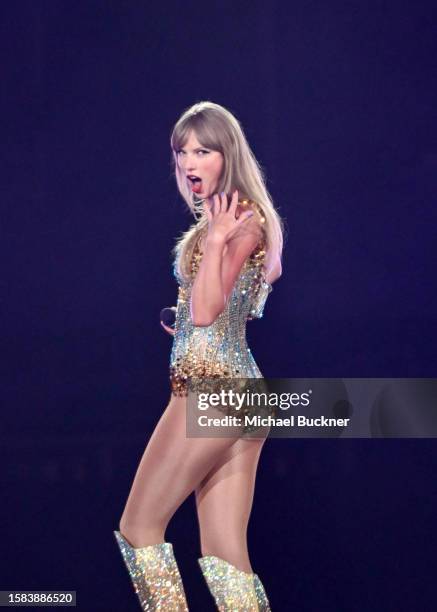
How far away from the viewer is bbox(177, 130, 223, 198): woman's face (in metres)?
3.09

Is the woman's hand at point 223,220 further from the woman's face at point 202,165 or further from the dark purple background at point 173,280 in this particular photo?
the dark purple background at point 173,280

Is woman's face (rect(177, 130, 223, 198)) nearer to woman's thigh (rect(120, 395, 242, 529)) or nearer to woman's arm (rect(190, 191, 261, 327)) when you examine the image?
woman's arm (rect(190, 191, 261, 327))

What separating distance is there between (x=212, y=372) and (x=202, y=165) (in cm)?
62

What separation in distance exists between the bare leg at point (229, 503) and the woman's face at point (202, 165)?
0.76 m

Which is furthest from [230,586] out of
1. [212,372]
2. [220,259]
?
[220,259]

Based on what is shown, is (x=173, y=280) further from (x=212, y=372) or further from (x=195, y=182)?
(x=212, y=372)

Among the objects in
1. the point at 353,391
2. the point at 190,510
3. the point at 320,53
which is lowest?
the point at 190,510

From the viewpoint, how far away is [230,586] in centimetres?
298

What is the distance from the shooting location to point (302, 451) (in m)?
3.96

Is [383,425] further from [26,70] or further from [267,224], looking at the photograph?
[26,70]

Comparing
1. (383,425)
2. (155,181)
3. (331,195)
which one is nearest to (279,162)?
(331,195)

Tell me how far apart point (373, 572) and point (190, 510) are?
0.73 m

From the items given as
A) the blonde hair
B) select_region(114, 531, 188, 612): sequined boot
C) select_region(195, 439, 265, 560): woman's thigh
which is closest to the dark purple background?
the blonde hair

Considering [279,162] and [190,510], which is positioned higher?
[279,162]
